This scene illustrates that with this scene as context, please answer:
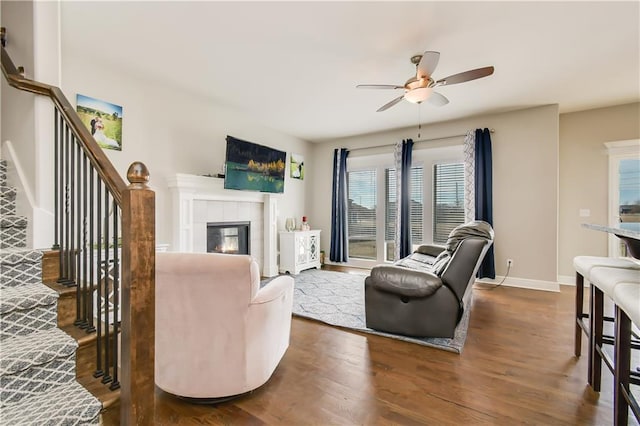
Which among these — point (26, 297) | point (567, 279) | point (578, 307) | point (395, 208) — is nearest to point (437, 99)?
point (578, 307)

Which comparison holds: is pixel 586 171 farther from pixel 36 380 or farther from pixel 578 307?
pixel 36 380

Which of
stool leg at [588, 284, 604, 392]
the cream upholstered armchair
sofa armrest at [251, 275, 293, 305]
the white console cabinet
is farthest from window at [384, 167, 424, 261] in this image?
the cream upholstered armchair

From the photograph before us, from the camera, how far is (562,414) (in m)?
1.56

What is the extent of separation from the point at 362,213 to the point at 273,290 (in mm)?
4314

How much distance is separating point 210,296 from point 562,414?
6.61 feet

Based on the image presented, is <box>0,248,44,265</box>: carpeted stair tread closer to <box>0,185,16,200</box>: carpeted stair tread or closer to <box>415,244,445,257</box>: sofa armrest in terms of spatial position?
<box>0,185,16,200</box>: carpeted stair tread

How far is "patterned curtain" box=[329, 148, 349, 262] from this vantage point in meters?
5.85

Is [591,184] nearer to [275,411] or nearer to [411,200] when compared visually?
[411,200]

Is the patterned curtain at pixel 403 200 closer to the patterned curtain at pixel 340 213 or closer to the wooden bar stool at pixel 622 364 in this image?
the patterned curtain at pixel 340 213

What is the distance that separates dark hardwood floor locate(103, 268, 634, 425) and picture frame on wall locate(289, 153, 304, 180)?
12.2 ft

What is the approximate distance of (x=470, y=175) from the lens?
179 inches

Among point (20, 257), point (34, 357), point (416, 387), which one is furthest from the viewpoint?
point (416, 387)

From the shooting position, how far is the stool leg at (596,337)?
1.75 meters

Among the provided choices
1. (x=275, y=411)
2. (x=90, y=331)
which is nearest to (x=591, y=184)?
(x=275, y=411)
